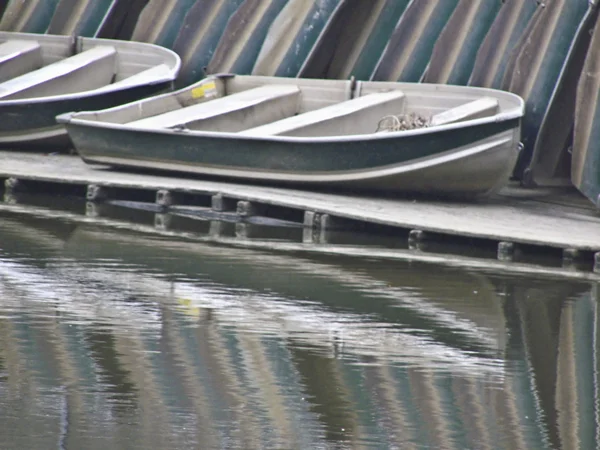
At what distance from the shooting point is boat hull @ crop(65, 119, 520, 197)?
454 inches

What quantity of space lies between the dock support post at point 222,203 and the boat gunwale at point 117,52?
8.06 ft

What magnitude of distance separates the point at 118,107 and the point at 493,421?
24.8ft

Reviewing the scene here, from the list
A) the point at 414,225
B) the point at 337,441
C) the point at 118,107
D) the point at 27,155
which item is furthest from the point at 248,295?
the point at 27,155

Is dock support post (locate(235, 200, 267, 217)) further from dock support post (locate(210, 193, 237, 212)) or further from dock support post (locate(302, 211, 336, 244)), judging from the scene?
dock support post (locate(302, 211, 336, 244))

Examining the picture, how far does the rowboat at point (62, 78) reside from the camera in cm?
1369

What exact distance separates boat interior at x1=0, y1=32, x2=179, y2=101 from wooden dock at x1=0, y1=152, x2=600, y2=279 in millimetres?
1178

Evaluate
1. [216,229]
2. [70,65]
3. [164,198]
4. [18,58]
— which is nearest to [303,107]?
[164,198]

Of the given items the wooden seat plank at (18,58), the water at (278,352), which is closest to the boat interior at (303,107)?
the water at (278,352)

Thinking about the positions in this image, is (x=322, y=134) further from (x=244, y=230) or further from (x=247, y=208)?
(x=244, y=230)

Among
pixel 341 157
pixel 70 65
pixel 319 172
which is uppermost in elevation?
pixel 70 65

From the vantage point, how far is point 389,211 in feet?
37.4

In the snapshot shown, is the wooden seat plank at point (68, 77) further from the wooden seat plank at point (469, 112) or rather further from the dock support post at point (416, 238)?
the dock support post at point (416, 238)

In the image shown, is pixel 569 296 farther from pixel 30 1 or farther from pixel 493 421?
pixel 30 1

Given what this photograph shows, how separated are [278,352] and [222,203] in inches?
175
